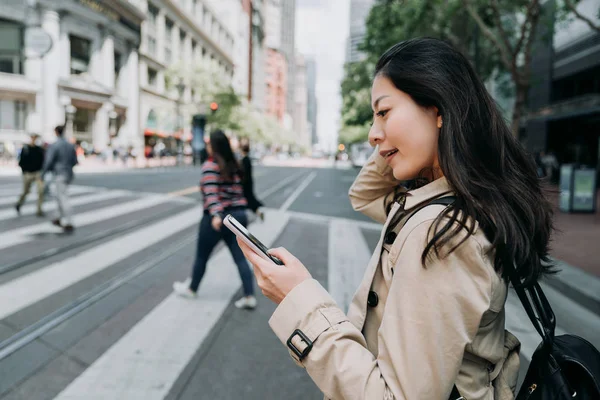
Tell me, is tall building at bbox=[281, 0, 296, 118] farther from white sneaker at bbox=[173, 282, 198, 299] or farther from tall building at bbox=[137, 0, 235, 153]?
white sneaker at bbox=[173, 282, 198, 299]

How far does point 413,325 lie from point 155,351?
10.4ft

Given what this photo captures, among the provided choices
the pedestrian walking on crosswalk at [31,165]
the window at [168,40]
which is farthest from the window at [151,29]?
the pedestrian walking on crosswalk at [31,165]

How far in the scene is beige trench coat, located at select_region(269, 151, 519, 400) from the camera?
→ 102 centimetres

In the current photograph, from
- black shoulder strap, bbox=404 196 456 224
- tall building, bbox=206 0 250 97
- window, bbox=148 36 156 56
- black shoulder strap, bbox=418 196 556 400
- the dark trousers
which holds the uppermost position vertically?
tall building, bbox=206 0 250 97

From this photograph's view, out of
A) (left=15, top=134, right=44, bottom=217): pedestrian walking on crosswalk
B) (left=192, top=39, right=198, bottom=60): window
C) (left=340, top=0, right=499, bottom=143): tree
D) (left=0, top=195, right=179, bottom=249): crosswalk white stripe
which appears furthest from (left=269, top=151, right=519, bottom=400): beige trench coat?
(left=192, top=39, right=198, bottom=60): window

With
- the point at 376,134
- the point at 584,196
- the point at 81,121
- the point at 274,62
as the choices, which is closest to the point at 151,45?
the point at 81,121

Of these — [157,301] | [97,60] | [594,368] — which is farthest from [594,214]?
[97,60]

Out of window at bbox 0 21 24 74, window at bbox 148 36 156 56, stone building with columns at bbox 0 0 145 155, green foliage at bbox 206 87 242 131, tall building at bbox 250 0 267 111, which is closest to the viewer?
stone building with columns at bbox 0 0 145 155

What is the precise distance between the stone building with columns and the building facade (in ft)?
317

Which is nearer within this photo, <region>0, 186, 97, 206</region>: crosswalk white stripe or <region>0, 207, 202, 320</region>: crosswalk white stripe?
<region>0, 207, 202, 320</region>: crosswalk white stripe

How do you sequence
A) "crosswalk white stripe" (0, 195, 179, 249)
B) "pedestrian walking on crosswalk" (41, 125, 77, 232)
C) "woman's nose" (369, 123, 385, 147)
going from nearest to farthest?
"woman's nose" (369, 123, 385, 147), "crosswalk white stripe" (0, 195, 179, 249), "pedestrian walking on crosswalk" (41, 125, 77, 232)

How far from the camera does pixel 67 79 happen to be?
36.2 m

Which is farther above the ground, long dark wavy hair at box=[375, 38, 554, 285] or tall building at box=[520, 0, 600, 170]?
tall building at box=[520, 0, 600, 170]

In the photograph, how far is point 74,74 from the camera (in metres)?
38.5
